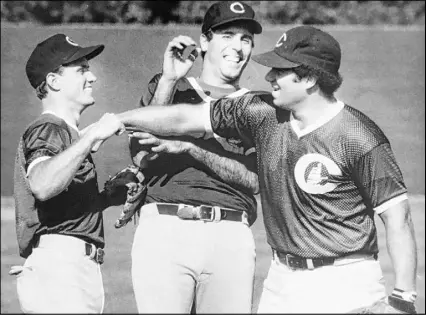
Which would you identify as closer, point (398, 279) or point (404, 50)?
point (398, 279)

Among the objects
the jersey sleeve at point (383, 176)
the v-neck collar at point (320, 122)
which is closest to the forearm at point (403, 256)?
the jersey sleeve at point (383, 176)

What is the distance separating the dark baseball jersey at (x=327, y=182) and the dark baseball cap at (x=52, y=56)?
1.02 m

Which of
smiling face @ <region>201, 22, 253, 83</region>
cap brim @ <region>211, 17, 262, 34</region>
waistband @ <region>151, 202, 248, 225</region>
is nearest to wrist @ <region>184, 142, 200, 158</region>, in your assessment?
waistband @ <region>151, 202, 248, 225</region>

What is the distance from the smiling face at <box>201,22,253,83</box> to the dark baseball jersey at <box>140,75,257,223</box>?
0.30 ft

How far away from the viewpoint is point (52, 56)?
202 inches

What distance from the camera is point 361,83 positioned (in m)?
8.02

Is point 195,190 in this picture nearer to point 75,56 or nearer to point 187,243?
point 187,243

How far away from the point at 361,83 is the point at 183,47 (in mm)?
3306

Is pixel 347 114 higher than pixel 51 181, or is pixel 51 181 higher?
pixel 347 114

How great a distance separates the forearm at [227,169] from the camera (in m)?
5.09

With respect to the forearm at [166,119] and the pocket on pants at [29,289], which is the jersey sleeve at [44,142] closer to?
the forearm at [166,119]

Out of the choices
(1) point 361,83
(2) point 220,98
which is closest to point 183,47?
(2) point 220,98

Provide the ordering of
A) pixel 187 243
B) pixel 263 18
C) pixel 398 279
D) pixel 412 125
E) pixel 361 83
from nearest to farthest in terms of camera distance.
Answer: pixel 398 279, pixel 187 243, pixel 361 83, pixel 412 125, pixel 263 18

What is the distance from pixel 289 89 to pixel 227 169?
1.83 feet
